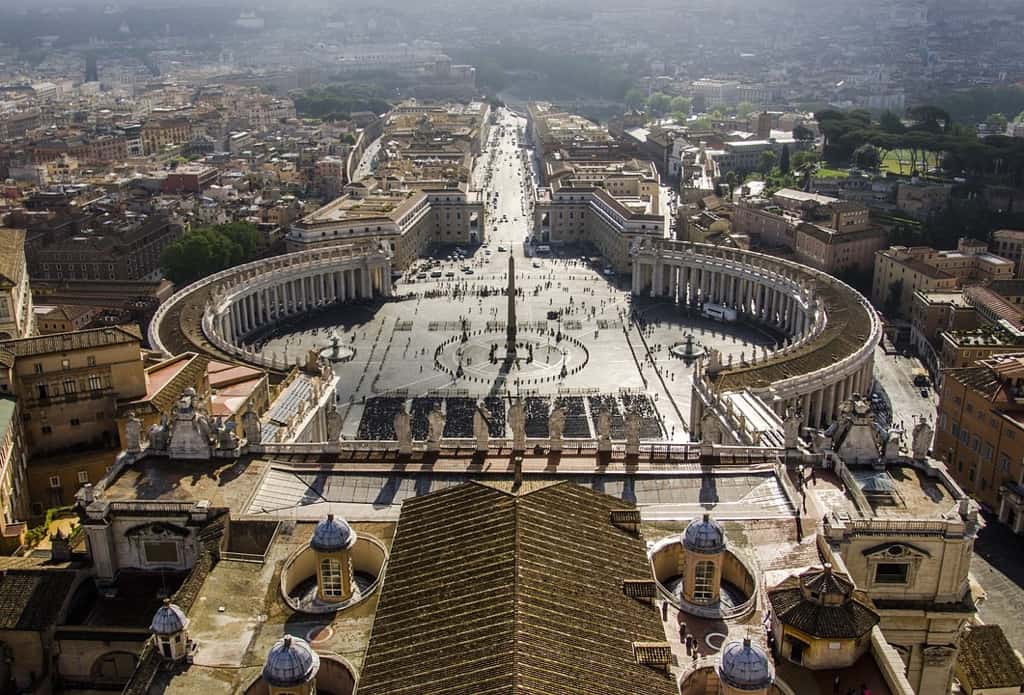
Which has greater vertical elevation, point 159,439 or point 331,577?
point 331,577

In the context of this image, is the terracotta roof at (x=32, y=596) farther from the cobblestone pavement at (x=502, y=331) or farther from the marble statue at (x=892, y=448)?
the marble statue at (x=892, y=448)

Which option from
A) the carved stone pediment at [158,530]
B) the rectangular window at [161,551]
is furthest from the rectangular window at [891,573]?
the rectangular window at [161,551]

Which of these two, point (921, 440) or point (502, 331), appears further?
point (502, 331)

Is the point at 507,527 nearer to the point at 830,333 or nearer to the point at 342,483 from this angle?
the point at 342,483

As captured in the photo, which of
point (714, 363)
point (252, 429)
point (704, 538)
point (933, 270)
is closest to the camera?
point (704, 538)

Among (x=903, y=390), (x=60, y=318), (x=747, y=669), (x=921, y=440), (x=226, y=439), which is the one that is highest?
(x=747, y=669)

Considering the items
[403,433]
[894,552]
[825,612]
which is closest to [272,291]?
[403,433]

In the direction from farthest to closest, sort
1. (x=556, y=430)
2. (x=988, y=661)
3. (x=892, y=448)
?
(x=556, y=430), (x=892, y=448), (x=988, y=661)

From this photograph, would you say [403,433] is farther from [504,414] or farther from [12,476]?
[504,414]
